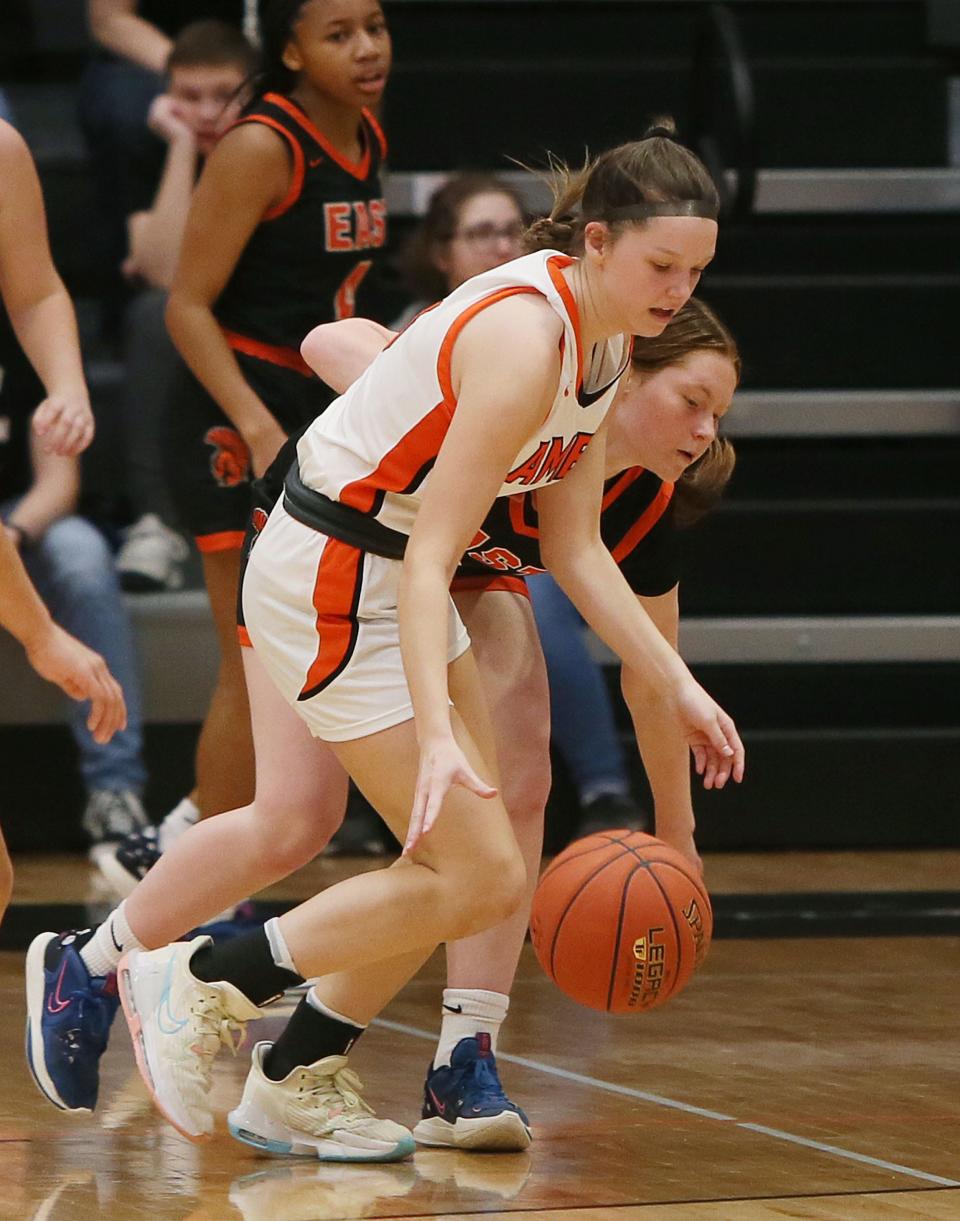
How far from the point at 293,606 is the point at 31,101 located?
16.0 feet

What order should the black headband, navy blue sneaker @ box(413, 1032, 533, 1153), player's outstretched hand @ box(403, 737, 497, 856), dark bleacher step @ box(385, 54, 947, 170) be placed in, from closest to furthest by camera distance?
player's outstretched hand @ box(403, 737, 497, 856), the black headband, navy blue sneaker @ box(413, 1032, 533, 1153), dark bleacher step @ box(385, 54, 947, 170)

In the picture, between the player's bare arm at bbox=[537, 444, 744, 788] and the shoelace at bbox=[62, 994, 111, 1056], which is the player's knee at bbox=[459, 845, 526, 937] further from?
the shoelace at bbox=[62, 994, 111, 1056]

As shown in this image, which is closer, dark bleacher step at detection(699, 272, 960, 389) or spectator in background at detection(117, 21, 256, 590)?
spectator in background at detection(117, 21, 256, 590)

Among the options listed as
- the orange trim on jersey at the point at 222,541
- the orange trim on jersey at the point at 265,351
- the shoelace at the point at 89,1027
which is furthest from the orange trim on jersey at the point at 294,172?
the shoelace at the point at 89,1027

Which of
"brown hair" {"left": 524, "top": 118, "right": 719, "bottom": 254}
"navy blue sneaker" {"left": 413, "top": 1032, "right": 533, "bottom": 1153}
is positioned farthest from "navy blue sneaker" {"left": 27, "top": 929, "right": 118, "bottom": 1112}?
"brown hair" {"left": 524, "top": 118, "right": 719, "bottom": 254}

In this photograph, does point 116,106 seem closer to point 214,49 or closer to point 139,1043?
point 214,49

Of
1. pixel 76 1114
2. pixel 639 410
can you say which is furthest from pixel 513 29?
pixel 76 1114

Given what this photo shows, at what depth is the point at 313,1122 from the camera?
3.05 metres

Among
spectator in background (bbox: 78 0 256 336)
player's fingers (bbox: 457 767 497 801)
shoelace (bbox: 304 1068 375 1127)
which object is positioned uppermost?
spectator in background (bbox: 78 0 256 336)

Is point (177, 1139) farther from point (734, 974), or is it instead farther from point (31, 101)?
point (31, 101)

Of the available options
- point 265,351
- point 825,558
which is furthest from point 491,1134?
point 825,558

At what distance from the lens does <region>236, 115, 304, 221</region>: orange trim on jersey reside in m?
4.38

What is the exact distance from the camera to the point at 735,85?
622 centimetres

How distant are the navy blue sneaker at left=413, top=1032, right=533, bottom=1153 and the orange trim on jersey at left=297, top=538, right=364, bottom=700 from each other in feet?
2.01
